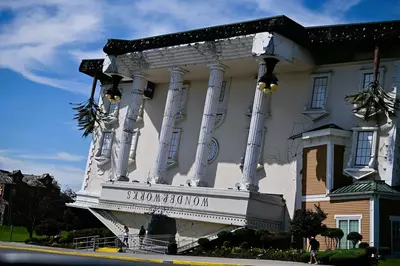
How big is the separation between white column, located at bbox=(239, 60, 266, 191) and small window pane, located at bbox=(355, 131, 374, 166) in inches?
235

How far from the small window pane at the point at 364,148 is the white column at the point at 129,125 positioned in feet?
57.0

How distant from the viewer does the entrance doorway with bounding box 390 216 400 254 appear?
90.0ft

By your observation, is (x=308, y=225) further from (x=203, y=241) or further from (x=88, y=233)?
(x=88, y=233)

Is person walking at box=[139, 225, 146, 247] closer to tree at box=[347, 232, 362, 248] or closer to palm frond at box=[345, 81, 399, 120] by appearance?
tree at box=[347, 232, 362, 248]

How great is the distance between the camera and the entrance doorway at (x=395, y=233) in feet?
90.0

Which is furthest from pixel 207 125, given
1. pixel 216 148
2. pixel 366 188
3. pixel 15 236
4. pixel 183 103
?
pixel 15 236

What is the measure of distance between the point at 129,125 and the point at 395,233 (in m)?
20.9

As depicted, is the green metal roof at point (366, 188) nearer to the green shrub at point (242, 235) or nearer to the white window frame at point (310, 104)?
the green shrub at point (242, 235)

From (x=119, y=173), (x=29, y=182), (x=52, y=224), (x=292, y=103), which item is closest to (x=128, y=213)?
(x=119, y=173)

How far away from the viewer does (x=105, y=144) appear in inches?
1834

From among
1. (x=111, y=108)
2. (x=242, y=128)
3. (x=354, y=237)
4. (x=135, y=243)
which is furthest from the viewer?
(x=111, y=108)

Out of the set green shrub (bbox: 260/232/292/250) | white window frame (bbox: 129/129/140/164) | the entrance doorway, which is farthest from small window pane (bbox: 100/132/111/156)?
the entrance doorway

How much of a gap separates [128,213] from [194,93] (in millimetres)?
10995

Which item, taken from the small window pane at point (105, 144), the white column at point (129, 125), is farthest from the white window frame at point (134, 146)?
the white column at point (129, 125)
